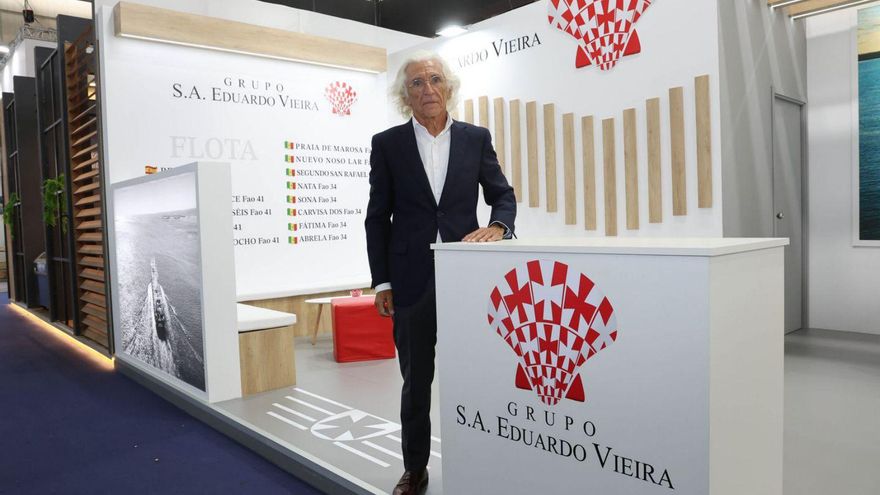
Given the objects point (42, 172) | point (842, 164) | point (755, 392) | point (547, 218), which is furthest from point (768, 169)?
point (42, 172)

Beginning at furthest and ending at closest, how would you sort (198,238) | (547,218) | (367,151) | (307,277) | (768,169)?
1. (367,151)
2. (307,277)
3. (547,218)
4. (768,169)
5. (198,238)

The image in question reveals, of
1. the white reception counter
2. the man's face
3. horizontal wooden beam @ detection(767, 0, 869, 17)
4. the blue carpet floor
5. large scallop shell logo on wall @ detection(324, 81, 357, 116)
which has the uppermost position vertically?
horizontal wooden beam @ detection(767, 0, 869, 17)

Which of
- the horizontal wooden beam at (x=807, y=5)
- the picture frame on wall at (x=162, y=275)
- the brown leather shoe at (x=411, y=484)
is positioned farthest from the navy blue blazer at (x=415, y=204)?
the horizontal wooden beam at (x=807, y=5)

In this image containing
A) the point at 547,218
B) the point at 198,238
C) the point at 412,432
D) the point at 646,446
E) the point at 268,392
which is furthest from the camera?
the point at 547,218

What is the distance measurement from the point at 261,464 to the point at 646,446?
2156 mm

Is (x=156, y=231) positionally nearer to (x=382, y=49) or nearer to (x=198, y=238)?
(x=198, y=238)

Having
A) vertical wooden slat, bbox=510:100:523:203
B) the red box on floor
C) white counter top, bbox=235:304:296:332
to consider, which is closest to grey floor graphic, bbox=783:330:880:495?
vertical wooden slat, bbox=510:100:523:203

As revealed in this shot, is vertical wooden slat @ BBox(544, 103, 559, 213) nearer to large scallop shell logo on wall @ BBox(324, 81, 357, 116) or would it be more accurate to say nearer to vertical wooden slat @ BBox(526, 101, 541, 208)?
vertical wooden slat @ BBox(526, 101, 541, 208)

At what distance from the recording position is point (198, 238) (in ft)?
12.1

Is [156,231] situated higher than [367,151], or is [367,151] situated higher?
[367,151]

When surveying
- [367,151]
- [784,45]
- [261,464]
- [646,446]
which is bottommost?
[261,464]

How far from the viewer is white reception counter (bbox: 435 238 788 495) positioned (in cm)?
133

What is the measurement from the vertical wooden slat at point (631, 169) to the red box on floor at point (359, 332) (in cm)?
204

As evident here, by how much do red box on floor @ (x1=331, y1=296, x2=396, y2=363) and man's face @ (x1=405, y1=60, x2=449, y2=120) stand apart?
2954mm
